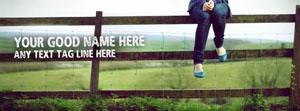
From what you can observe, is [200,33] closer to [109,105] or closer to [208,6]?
[208,6]

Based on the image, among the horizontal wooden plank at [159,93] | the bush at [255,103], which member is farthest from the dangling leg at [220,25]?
the bush at [255,103]

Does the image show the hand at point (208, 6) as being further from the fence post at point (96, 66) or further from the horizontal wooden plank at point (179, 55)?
the fence post at point (96, 66)

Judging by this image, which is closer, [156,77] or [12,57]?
[12,57]

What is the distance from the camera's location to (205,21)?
8.68 metres

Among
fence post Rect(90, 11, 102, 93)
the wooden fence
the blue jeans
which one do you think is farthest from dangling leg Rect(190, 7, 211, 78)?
fence post Rect(90, 11, 102, 93)

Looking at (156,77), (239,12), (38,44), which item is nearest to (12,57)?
(38,44)

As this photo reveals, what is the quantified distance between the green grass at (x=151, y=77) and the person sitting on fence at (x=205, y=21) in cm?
43

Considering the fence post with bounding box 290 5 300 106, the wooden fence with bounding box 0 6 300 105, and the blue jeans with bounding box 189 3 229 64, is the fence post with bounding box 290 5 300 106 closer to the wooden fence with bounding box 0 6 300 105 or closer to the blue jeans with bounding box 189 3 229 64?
the wooden fence with bounding box 0 6 300 105

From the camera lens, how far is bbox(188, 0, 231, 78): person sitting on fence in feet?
28.6

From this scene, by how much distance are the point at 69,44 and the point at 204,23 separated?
7.82 feet

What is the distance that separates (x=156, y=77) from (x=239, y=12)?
6.66ft

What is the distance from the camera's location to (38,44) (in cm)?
905

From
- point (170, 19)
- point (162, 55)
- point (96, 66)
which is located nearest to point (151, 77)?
point (162, 55)

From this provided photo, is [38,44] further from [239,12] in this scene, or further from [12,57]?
[239,12]
